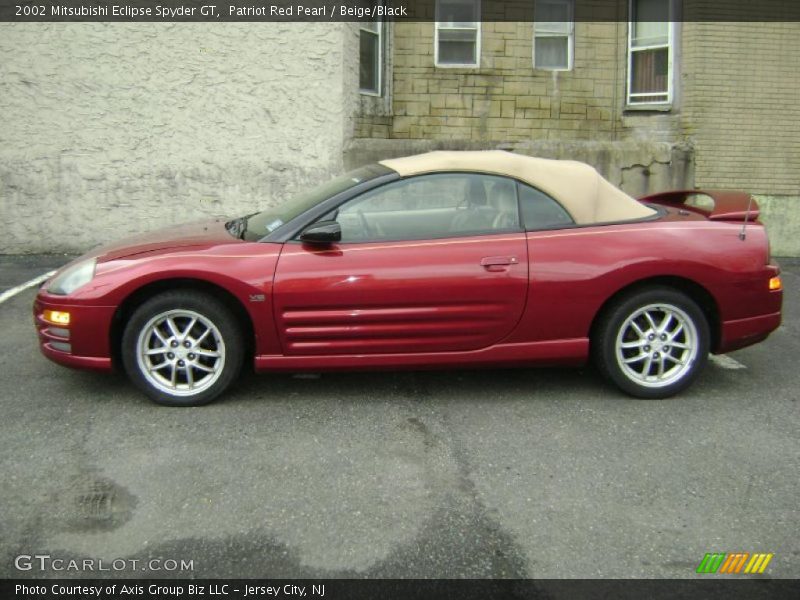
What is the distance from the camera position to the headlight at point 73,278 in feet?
13.9

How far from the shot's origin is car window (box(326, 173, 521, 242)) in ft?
14.4

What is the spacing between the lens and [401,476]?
3488 mm

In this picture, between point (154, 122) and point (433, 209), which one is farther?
point (154, 122)

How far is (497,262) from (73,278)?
7.80ft

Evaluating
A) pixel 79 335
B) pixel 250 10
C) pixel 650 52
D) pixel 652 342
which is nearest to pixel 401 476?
pixel 652 342

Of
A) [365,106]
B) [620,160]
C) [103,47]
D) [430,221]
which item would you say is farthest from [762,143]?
[103,47]

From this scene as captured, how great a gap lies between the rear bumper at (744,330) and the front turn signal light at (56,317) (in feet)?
12.3

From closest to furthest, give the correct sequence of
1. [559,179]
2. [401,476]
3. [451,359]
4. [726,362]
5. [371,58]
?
[401,476]
[451,359]
[559,179]
[726,362]
[371,58]

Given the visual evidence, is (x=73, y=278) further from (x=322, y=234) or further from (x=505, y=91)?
(x=505, y=91)

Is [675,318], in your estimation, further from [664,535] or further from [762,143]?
[762,143]

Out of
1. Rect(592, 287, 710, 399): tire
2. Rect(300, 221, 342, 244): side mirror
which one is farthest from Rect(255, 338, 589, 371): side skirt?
Rect(300, 221, 342, 244): side mirror

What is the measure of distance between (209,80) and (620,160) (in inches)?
202

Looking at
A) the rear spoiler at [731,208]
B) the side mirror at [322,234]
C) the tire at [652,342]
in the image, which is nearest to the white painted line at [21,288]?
the side mirror at [322,234]

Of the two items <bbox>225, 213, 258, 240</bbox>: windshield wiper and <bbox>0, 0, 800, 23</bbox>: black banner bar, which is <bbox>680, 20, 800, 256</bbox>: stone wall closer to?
<bbox>0, 0, 800, 23</bbox>: black banner bar
